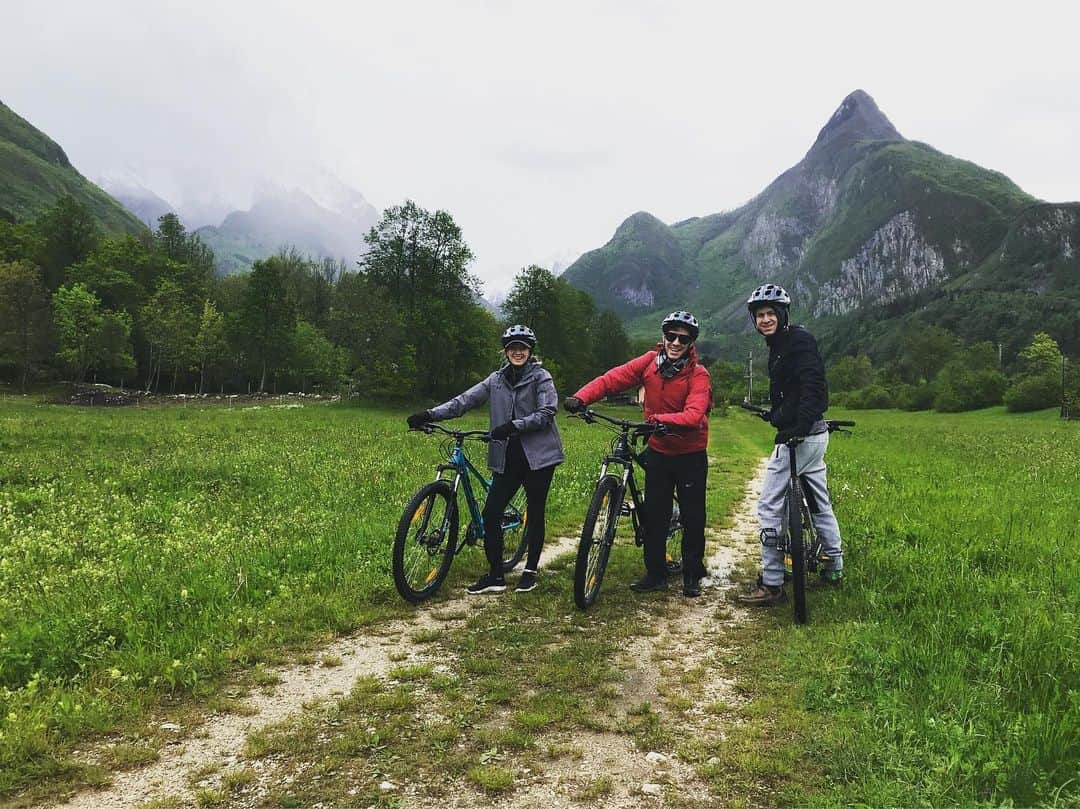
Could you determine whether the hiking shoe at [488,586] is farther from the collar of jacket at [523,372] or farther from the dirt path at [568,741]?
the collar of jacket at [523,372]

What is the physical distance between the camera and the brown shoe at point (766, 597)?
23.9ft

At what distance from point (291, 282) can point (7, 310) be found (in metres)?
54.3

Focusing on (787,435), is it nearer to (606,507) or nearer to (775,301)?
(775,301)

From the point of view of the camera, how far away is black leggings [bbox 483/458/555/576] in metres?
7.69

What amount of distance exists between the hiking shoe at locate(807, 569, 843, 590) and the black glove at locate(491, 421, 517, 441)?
14.6 feet

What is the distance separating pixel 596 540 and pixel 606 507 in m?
0.43

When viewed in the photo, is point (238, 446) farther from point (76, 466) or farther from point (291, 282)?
point (291, 282)

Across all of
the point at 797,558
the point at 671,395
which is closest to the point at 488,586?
the point at 671,395

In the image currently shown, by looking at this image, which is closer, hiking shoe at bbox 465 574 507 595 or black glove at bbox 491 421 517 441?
black glove at bbox 491 421 517 441

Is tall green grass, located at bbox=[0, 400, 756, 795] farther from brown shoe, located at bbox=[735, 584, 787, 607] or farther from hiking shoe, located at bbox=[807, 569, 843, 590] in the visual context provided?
hiking shoe, located at bbox=[807, 569, 843, 590]

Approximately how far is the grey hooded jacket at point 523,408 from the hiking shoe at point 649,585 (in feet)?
6.70

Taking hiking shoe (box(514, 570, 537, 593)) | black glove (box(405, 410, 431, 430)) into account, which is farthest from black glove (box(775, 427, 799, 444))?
black glove (box(405, 410, 431, 430))

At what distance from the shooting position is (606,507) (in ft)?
23.8

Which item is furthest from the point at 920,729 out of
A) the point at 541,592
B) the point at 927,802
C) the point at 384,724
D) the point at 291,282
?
the point at 291,282
